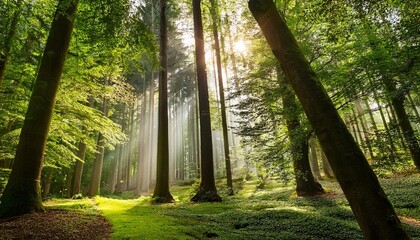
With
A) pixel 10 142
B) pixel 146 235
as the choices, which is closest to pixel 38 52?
pixel 10 142

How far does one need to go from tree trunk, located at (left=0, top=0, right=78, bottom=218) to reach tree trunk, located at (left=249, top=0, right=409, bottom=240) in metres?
4.33

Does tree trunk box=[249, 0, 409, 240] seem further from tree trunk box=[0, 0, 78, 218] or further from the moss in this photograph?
the moss

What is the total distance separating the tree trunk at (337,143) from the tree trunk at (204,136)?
8737 mm

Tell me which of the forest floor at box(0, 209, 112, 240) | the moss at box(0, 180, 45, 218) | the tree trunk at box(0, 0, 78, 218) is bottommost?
the forest floor at box(0, 209, 112, 240)

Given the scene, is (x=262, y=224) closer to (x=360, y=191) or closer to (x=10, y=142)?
(x=360, y=191)

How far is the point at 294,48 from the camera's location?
3.26 meters

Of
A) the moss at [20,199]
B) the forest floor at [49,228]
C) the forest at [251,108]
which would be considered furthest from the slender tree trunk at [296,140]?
the moss at [20,199]

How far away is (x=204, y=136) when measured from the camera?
1191cm

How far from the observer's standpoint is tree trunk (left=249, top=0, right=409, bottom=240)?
8.22ft

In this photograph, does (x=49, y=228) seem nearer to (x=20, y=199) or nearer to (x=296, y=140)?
(x=20, y=199)

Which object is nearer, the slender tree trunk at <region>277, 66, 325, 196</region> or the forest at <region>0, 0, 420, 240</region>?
the forest at <region>0, 0, 420, 240</region>

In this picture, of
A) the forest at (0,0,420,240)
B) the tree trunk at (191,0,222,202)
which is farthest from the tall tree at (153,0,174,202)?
the tree trunk at (191,0,222,202)

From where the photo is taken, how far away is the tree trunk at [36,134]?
570 centimetres

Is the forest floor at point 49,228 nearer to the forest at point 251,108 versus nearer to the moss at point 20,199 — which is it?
the forest at point 251,108
